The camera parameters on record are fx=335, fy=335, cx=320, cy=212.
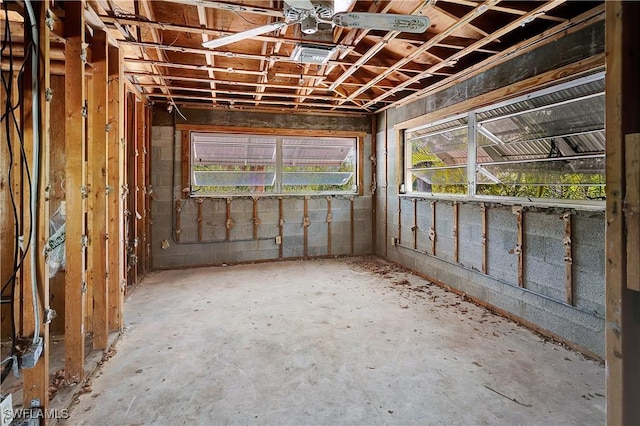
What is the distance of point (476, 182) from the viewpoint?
3928mm

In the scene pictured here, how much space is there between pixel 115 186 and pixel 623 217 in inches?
127

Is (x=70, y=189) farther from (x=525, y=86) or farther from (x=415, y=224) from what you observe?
(x=415, y=224)

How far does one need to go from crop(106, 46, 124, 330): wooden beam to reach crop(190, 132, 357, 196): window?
2590 millimetres

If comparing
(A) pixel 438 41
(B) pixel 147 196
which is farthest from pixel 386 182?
(B) pixel 147 196

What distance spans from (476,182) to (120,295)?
3.90 metres

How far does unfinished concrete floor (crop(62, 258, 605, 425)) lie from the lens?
1954 millimetres

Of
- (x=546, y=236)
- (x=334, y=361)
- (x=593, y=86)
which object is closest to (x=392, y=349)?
(x=334, y=361)

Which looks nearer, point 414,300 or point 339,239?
point 414,300

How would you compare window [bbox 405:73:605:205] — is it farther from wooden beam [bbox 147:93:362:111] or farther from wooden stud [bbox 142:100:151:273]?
wooden stud [bbox 142:100:151:273]

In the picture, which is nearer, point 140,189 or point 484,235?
point 484,235

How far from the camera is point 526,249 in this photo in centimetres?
326

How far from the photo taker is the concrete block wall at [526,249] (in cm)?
266

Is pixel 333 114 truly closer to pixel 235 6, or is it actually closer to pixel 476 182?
pixel 476 182

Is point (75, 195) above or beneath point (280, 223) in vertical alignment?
above
